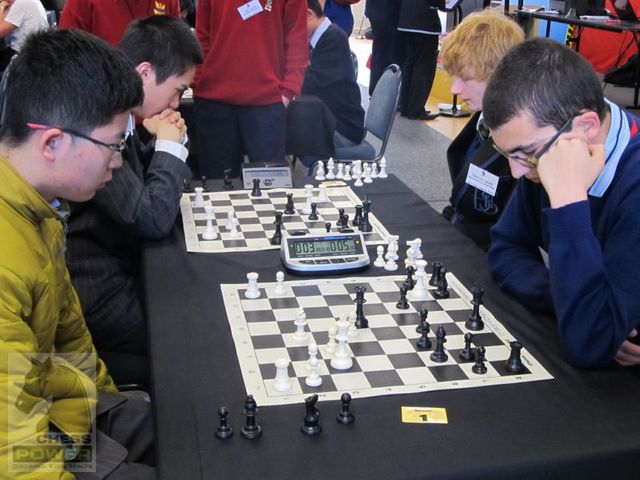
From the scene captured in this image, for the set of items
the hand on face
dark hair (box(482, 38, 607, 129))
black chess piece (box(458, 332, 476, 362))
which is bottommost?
black chess piece (box(458, 332, 476, 362))

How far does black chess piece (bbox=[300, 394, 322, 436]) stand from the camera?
130 cm

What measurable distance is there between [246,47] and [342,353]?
249 centimetres

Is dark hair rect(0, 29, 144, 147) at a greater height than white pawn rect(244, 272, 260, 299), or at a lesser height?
greater

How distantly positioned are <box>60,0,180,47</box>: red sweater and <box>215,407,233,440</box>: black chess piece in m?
2.76

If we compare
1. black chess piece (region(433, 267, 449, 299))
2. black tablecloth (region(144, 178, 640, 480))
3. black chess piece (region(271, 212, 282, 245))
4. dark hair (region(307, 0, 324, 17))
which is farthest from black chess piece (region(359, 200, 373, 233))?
dark hair (region(307, 0, 324, 17))

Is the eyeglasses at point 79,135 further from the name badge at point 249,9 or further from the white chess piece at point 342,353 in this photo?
the name badge at point 249,9

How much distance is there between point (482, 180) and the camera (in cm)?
257

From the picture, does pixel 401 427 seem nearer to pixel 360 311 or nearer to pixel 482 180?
pixel 360 311

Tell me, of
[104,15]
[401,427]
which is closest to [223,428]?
[401,427]

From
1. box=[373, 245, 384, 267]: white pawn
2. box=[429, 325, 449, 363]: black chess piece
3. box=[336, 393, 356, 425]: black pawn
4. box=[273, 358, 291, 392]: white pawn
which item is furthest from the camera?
box=[373, 245, 384, 267]: white pawn

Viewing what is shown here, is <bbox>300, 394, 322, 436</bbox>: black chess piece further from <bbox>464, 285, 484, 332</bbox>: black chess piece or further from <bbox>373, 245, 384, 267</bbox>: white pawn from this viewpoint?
<bbox>373, 245, 384, 267</bbox>: white pawn

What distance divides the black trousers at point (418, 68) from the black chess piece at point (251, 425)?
6419 mm

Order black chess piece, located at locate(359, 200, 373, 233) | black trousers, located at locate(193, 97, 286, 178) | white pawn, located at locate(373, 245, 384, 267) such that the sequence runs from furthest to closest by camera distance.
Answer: black trousers, located at locate(193, 97, 286, 178) < black chess piece, located at locate(359, 200, 373, 233) < white pawn, located at locate(373, 245, 384, 267)

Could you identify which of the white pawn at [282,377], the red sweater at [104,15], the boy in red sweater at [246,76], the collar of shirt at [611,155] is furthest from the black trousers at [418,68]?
the white pawn at [282,377]
